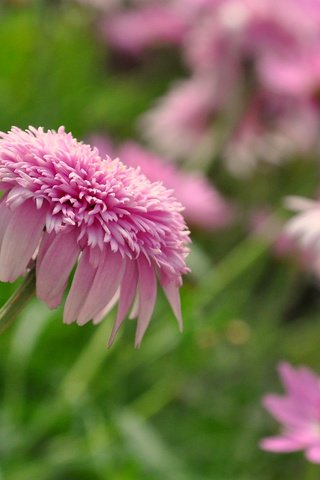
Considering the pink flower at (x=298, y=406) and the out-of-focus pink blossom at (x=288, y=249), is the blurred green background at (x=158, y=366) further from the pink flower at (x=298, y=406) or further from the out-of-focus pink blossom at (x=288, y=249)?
the pink flower at (x=298, y=406)

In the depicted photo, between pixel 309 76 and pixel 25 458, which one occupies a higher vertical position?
pixel 309 76

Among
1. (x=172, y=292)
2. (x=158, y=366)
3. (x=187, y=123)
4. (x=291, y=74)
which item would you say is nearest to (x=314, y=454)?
(x=172, y=292)

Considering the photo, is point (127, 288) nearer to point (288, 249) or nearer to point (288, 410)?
point (288, 410)

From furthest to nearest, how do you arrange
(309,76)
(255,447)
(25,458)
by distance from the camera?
(309,76)
(255,447)
(25,458)

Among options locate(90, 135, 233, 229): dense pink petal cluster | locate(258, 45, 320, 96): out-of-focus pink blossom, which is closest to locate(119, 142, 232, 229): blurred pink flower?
locate(90, 135, 233, 229): dense pink petal cluster

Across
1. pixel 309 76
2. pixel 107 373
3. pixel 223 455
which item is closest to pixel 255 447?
pixel 223 455

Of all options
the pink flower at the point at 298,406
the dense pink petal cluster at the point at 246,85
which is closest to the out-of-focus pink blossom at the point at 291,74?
the dense pink petal cluster at the point at 246,85

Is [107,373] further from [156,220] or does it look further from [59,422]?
[156,220]
